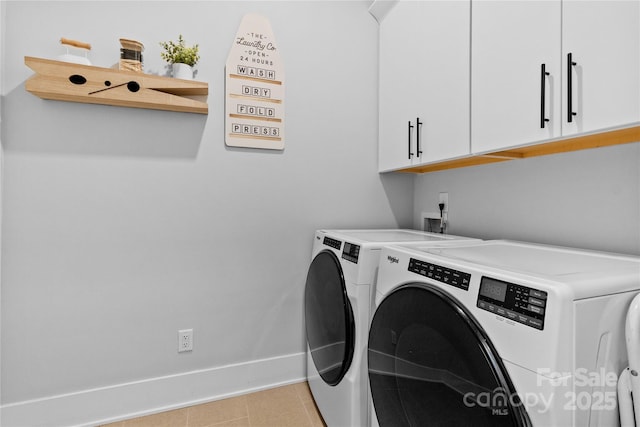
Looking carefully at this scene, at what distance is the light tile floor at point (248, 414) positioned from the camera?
152 cm

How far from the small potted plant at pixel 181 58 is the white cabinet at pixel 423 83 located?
3.62 feet

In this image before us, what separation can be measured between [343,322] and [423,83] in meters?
1.21

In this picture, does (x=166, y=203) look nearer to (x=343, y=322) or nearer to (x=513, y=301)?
(x=343, y=322)

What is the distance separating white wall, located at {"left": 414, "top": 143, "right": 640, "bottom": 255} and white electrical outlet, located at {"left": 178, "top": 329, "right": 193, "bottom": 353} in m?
1.56

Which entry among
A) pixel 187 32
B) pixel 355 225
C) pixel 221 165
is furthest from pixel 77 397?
pixel 187 32

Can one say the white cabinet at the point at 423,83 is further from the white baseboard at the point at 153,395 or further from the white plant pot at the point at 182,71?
the white baseboard at the point at 153,395

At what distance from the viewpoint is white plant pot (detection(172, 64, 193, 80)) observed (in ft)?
5.11

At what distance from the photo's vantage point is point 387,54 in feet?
6.39

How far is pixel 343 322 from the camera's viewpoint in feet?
4.16

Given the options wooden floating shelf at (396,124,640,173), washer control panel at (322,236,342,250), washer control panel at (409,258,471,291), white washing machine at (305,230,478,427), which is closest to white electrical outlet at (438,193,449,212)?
wooden floating shelf at (396,124,640,173)

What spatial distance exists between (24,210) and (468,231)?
2.15 metres

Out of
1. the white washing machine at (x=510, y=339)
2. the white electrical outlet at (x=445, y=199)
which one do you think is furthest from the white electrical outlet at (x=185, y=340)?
the white electrical outlet at (x=445, y=199)

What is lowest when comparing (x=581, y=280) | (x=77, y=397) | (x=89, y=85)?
(x=77, y=397)

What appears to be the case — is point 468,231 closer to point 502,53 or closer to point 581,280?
point 502,53
